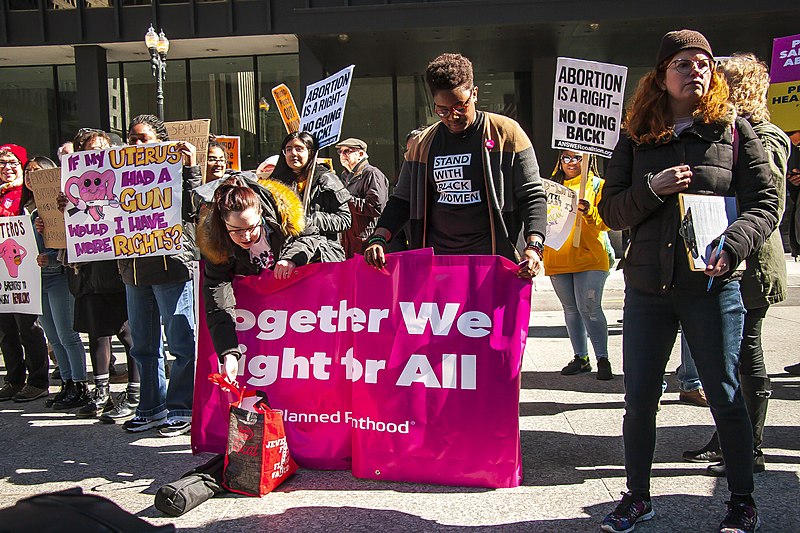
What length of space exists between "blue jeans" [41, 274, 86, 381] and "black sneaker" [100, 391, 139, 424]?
1.78ft

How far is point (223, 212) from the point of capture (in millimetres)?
3785

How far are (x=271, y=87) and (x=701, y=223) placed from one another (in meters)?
17.1

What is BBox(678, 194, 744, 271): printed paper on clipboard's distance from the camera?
279 centimetres

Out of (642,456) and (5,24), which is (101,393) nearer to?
(642,456)

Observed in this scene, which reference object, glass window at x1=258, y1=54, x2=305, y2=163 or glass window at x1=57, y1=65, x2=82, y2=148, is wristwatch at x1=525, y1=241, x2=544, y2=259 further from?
glass window at x1=57, y1=65, x2=82, y2=148

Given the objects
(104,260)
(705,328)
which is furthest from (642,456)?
(104,260)

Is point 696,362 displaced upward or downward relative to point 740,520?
upward

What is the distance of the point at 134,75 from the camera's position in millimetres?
19312

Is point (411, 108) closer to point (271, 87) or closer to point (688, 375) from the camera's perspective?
point (271, 87)

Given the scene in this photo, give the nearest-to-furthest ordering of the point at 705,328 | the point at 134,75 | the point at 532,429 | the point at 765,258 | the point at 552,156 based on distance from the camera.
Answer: the point at 705,328
the point at 765,258
the point at 532,429
the point at 552,156
the point at 134,75

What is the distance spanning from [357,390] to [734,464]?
1.80 m

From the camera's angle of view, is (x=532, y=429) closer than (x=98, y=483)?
No

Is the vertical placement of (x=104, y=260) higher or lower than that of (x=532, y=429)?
higher

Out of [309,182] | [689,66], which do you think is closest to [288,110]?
[309,182]
